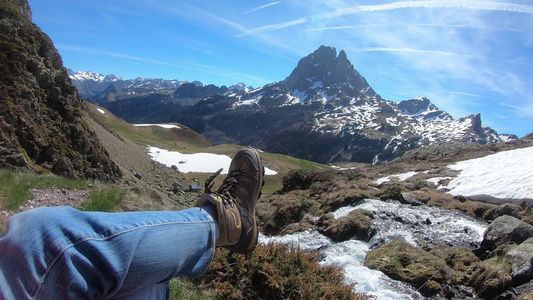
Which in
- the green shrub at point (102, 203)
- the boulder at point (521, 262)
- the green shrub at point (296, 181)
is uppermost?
the boulder at point (521, 262)

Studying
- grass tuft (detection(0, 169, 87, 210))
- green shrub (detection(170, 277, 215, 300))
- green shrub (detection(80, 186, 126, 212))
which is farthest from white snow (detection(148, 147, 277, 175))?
green shrub (detection(170, 277, 215, 300))

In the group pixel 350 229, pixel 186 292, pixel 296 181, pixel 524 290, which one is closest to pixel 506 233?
pixel 524 290

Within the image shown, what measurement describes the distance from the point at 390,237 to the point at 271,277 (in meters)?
5.39

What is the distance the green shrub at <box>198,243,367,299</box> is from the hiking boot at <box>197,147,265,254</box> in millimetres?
573

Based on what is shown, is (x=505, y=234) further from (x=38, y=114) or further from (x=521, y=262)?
(x=38, y=114)

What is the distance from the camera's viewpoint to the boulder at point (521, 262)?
5.18m

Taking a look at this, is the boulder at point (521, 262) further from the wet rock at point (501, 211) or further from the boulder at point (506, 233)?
the wet rock at point (501, 211)

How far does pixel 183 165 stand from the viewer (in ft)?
130

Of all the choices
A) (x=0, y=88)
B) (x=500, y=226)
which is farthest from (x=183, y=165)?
(x=500, y=226)

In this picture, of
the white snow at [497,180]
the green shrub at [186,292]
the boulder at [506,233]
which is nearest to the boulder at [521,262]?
the boulder at [506,233]

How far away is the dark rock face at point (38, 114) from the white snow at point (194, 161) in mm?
25720

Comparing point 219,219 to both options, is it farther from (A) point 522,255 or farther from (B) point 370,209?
(B) point 370,209

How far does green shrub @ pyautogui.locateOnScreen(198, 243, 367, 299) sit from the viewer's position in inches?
149

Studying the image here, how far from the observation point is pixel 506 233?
23.0 feet
